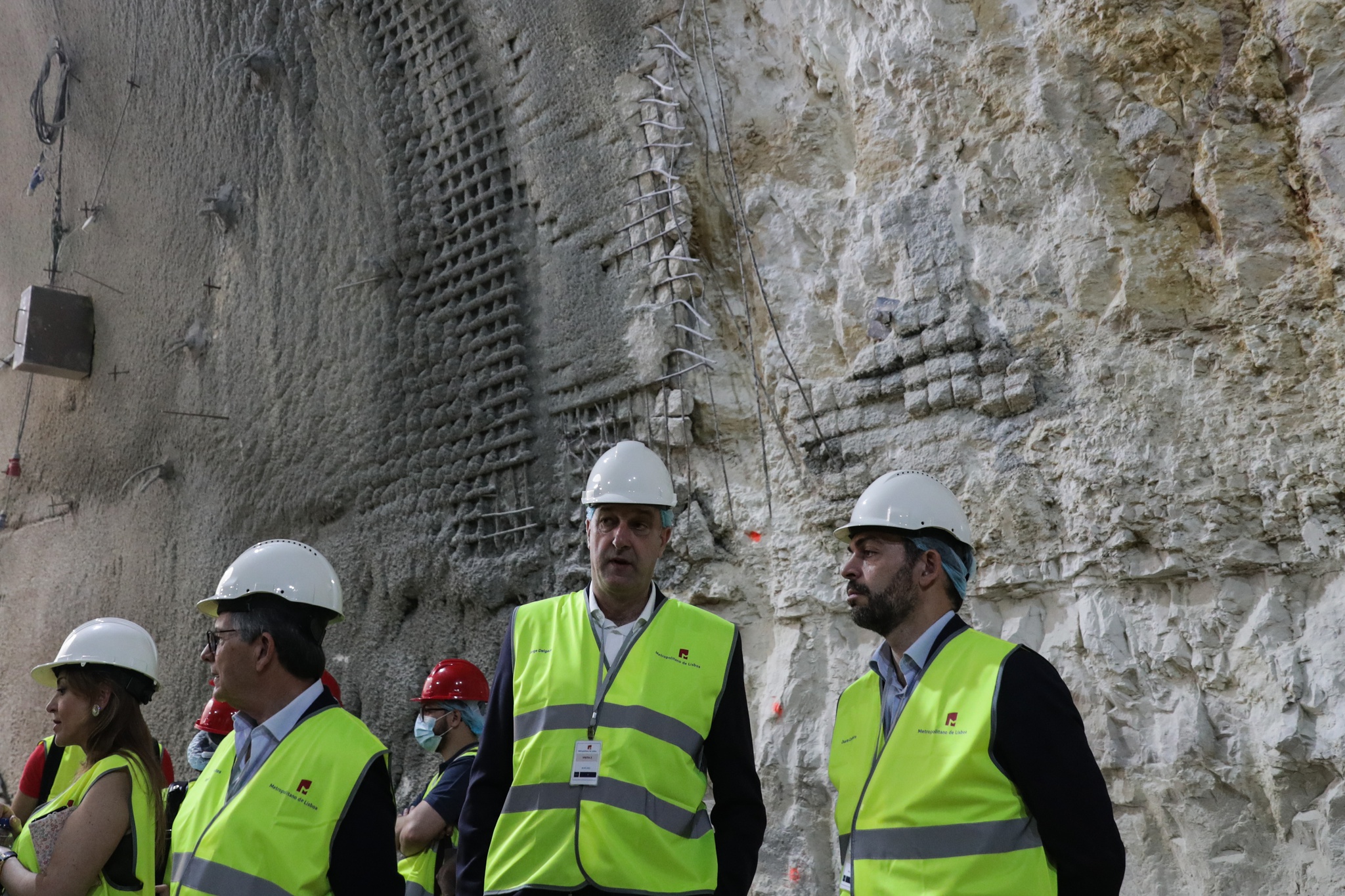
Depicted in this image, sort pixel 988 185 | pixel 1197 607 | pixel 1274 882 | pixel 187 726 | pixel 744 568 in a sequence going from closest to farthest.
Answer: pixel 1274 882, pixel 1197 607, pixel 988 185, pixel 744 568, pixel 187 726

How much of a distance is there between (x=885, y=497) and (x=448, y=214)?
3.38m

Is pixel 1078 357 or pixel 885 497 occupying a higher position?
pixel 1078 357

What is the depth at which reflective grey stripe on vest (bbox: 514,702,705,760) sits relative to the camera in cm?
221

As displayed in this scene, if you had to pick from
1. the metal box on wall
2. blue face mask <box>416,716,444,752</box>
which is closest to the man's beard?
blue face mask <box>416,716,444,752</box>

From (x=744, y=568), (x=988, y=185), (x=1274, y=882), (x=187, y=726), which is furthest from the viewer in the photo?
(x=187, y=726)

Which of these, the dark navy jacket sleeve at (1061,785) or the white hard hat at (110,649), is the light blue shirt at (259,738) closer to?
the white hard hat at (110,649)

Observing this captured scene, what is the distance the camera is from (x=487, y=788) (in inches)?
89.6

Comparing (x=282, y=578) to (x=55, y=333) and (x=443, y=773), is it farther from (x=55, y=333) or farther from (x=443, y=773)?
(x=55, y=333)

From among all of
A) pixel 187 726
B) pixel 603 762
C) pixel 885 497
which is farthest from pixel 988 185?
pixel 187 726

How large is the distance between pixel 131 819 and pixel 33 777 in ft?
4.84

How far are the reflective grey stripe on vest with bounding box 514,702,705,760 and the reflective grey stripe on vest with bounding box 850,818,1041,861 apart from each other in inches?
18.9

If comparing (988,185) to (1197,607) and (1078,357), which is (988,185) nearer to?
(1078,357)

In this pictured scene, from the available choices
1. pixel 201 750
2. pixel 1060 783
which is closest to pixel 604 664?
pixel 1060 783

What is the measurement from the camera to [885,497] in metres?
2.29
